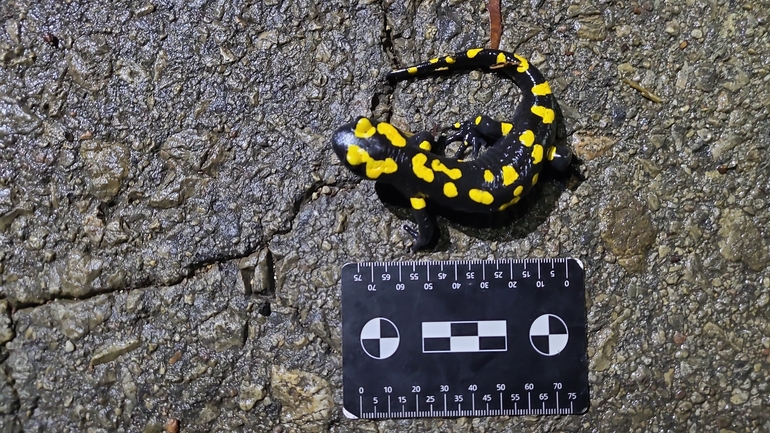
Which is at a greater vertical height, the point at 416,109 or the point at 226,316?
the point at 416,109

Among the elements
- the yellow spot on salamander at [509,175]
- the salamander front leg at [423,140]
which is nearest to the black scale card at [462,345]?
the yellow spot on salamander at [509,175]

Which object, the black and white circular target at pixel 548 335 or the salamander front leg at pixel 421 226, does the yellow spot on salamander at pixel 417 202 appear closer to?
the salamander front leg at pixel 421 226

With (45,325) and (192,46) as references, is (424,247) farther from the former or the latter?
(45,325)

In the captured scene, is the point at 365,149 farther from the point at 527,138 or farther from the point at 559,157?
the point at 559,157

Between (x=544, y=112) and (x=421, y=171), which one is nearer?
(x=421, y=171)

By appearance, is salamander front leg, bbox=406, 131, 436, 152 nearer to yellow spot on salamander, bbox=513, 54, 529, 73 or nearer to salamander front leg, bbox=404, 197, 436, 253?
salamander front leg, bbox=404, 197, 436, 253

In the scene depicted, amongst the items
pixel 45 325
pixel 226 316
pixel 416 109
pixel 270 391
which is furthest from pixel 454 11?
pixel 45 325

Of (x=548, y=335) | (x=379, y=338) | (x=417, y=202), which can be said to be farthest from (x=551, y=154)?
(x=379, y=338)
